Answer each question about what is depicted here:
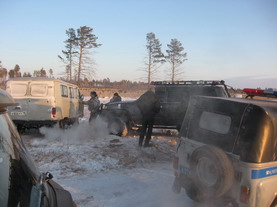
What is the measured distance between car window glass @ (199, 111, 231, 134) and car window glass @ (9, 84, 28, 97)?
25.5ft

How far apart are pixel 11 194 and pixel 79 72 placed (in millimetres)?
34915

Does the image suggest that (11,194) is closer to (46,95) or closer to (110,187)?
(110,187)

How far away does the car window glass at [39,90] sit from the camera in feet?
32.0

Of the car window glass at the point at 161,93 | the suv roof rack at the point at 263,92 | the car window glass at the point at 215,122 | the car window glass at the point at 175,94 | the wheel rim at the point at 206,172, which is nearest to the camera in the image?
the wheel rim at the point at 206,172

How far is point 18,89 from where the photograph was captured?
32.1 ft

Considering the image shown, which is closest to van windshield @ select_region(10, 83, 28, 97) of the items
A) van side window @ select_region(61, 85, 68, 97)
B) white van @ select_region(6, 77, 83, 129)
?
white van @ select_region(6, 77, 83, 129)

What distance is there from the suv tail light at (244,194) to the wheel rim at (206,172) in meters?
0.33

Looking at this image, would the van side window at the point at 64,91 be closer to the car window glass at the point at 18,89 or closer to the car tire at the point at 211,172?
the car window glass at the point at 18,89

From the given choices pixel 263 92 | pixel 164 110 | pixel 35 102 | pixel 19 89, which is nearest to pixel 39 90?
pixel 35 102

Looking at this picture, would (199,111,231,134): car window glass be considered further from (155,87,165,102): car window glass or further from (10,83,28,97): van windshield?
(10,83,28,97): van windshield

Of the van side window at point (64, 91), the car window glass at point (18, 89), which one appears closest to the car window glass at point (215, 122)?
the car window glass at point (18, 89)

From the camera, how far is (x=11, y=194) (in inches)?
67.8

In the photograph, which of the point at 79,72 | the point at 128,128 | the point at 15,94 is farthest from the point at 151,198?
the point at 79,72

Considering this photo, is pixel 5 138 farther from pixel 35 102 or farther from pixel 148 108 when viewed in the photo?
pixel 35 102
